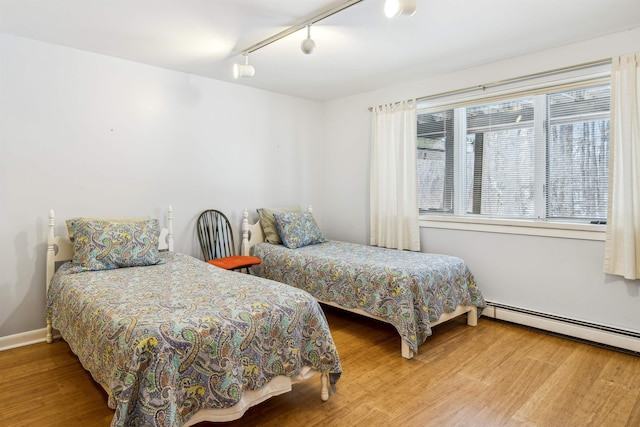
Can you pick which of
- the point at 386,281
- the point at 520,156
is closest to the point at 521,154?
the point at 520,156

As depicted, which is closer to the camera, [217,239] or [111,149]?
[111,149]

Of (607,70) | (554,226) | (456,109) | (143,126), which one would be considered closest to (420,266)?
(554,226)

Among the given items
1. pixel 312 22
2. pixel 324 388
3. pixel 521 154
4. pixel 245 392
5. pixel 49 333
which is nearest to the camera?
pixel 245 392

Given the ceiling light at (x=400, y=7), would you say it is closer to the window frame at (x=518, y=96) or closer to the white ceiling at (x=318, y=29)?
the white ceiling at (x=318, y=29)

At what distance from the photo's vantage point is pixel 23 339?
9.51 feet

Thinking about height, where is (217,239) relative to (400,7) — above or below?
below

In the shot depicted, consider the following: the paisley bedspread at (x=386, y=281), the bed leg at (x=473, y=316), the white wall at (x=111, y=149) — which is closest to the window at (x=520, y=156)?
the paisley bedspread at (x=386, y=281)

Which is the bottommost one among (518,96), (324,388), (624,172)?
(324,388)

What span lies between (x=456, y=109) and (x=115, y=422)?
3.68m

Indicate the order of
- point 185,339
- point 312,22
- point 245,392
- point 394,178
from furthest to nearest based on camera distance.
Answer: point 394,178, point 312,22, point 245,392, point 185,339

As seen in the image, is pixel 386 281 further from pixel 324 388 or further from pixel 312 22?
pixel 312 22

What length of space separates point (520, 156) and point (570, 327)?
1490 millimetres

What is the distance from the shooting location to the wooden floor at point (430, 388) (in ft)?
6.46

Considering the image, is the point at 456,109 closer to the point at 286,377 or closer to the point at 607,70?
the point at 607,70
